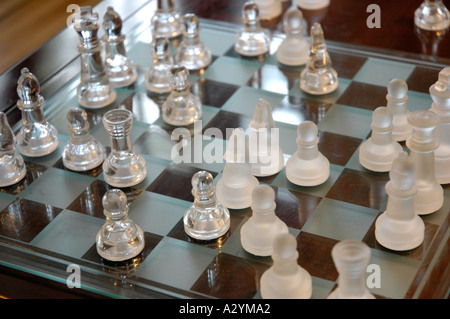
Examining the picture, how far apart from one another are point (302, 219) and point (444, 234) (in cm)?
33

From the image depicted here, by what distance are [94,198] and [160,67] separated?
60 centimetres

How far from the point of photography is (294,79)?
8.72 feet

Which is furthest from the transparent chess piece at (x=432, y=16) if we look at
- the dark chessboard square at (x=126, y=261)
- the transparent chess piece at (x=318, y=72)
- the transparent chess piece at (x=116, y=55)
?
the dark chessboard square at (x=126, y=261)

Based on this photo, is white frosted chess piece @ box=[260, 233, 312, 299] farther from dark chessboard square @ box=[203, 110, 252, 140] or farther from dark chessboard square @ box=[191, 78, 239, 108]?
dark chessboard square @ box=[191, 78, 239, 108]

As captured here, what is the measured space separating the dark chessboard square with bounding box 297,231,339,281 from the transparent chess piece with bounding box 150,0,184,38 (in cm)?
122

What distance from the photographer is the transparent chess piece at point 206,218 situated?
77.2 inches

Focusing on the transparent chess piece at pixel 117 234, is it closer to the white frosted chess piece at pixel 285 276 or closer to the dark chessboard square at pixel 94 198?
the dark chessboard square at pixel 94 198

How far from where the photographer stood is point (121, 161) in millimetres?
2217

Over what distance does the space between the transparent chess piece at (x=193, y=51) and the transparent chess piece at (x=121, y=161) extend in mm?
592

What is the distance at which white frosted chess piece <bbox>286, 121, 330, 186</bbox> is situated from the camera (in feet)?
6.94

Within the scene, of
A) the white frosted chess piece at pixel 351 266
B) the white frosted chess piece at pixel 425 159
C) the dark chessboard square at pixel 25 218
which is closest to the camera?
the white frosted chess piece at pixel 351 266

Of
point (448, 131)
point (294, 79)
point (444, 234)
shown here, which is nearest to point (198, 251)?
point (444, 234)

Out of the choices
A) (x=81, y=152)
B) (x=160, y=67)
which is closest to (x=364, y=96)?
(x=160, y=67)

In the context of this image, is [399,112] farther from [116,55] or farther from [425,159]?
[116,55]
